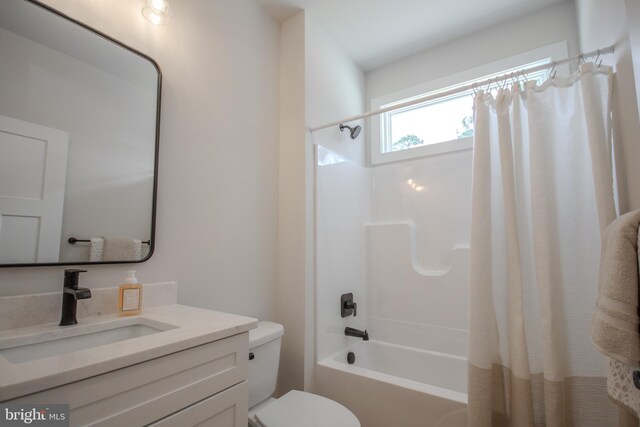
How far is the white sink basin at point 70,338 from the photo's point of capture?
2.78ft

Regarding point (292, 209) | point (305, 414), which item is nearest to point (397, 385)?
point (305, 414)

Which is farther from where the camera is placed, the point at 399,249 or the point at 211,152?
the point at 399,249

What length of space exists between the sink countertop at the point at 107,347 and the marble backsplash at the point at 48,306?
0.03 m

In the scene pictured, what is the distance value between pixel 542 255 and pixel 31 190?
1859mm

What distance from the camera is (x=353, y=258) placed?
2.30 m

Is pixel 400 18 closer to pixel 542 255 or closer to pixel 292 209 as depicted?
pixel 292 209

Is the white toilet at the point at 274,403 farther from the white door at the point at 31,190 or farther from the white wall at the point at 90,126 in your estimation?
the white door at the point at 31,190

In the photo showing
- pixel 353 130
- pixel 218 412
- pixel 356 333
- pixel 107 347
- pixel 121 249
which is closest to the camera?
Result: pixel 107 347

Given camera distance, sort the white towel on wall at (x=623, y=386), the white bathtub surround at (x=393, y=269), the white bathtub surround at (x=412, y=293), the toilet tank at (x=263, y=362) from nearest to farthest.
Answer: the white towel on wall at (x=623, y=386)
the toilet tank at (x=263, y=362)
the white bathtub surround at (x=393, y=269)
the white bathtub surround at (x=412, y=293)

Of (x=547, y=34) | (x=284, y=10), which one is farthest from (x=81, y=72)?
(x=547, y=34)

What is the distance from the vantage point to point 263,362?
1420 millimetres

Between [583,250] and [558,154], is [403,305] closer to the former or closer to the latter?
[583,250]

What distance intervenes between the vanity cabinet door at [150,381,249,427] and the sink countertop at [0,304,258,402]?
0.55 feet

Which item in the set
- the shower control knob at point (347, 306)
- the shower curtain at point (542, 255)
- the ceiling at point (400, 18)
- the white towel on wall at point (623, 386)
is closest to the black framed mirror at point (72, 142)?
the ceiling at point (400, 18)
